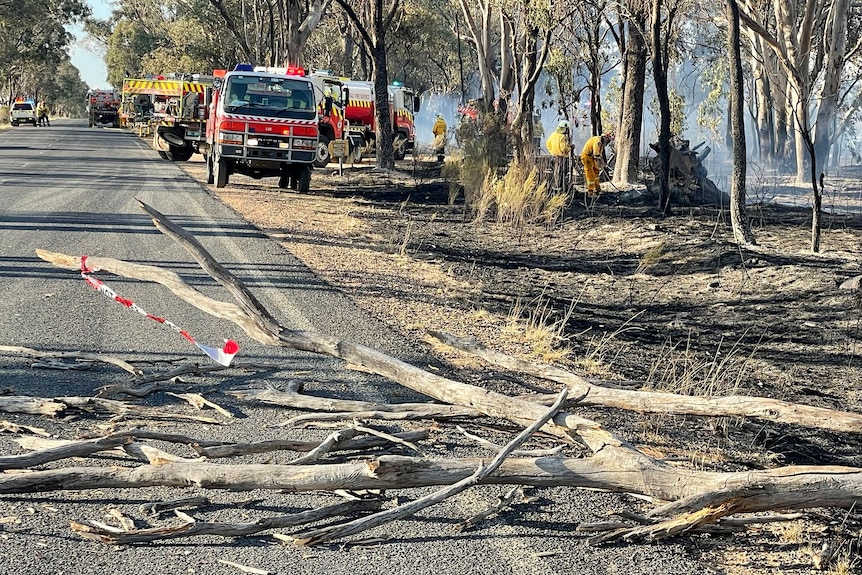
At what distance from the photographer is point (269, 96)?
20703 millimetres

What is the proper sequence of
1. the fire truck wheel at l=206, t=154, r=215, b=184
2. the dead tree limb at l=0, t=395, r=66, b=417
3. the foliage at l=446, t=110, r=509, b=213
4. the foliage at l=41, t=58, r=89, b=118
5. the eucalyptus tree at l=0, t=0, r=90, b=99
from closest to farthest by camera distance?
the dead tree limb at l=0, t=395, r=66, b=417
the foliage at l=446, t=110, r=509, b=213
the fire truck wheel at l=206, t=154, r=215, b=184
the eucalyptus tree at l=0, t=0, r=90, b=99
the foliage at l=41, t=58, r=89, b=118

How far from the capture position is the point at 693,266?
13234mm

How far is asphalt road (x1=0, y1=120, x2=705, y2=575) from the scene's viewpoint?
4023 millimetres

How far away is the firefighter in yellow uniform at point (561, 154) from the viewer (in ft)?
66.9

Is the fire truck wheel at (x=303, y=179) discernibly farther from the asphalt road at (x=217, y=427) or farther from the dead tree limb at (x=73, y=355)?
the dead tree limb at (x=73, y=355)

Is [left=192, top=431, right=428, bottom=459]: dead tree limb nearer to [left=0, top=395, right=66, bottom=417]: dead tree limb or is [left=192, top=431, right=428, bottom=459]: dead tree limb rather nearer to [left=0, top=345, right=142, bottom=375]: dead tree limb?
[left=0, top=395, right=66, bottom=417]: dead tree limb

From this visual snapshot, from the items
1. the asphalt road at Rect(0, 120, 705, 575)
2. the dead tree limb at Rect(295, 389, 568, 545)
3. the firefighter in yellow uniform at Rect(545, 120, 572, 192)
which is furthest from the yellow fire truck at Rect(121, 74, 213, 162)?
the dead tree limb at Rect(295, 389, 568, 545)

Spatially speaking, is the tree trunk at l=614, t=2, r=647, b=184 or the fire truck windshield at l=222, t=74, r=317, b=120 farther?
the tree trunk at l=614, t=2, r=647, b=184

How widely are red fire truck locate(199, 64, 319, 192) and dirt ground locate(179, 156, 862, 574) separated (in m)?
0.98

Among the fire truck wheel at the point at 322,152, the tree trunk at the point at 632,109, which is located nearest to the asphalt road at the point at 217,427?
the fire truck wheel at the point at 322,152

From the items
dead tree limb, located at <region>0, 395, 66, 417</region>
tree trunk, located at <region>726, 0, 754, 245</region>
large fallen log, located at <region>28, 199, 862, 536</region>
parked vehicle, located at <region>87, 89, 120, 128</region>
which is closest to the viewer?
large fallen log, located at <region>28, 199, 862, 536</region>

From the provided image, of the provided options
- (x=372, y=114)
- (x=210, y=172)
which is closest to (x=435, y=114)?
(x=372, y=114)

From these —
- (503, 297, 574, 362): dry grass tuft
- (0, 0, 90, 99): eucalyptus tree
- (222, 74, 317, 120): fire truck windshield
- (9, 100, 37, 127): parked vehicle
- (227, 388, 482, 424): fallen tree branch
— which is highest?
(0, 0, 90, 99): eucalyptus tree

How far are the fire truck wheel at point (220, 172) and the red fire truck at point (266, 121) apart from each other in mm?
34
